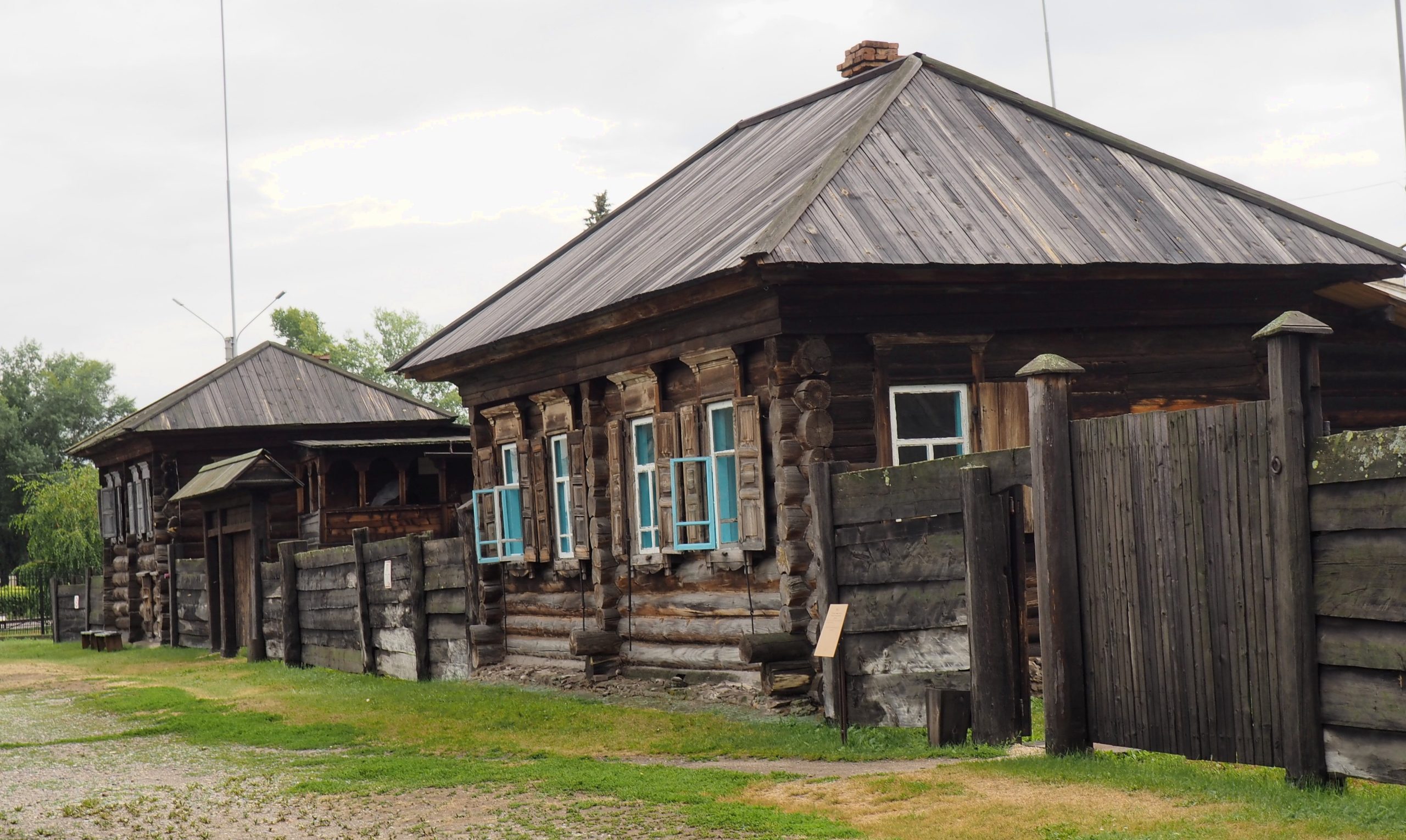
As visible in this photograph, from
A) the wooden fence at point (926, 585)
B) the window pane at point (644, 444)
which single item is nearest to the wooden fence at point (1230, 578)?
the wooden fence at point (926, 585)

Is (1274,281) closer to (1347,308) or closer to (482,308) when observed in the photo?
(1347,308)

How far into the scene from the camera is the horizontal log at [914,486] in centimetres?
928

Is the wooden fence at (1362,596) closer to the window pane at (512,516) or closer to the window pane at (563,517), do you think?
the window pane at (563,517)

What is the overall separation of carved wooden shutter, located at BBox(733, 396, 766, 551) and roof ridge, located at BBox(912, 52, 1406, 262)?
5269 millimetres

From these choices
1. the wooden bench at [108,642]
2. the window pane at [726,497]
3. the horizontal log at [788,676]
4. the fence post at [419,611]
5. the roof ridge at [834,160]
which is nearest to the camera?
the roof ridge at [834,160]

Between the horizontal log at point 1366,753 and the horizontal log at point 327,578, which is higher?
the horizontal log at point 327,578

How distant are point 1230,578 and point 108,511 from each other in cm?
3200

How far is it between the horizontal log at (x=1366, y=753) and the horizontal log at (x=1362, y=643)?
0.30 m

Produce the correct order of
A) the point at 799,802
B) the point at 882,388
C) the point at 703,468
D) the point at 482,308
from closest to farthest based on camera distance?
the point at 799,802
the point at 882,388
the point at 703,468
the point at 482,308

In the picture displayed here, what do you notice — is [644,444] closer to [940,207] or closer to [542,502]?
[542,502]

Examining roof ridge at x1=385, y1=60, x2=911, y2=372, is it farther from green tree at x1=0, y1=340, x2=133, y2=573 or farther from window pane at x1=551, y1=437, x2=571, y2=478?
green tree at x1=0, y1=340, x2=133, y2=573

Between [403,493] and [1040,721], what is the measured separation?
A: 703 inches

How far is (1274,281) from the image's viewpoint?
14.3m

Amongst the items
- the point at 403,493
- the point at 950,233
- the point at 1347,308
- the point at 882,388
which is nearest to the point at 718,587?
the point at 882,388
